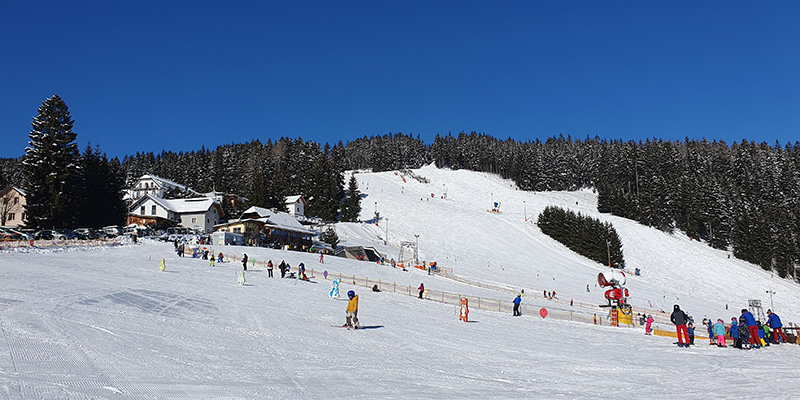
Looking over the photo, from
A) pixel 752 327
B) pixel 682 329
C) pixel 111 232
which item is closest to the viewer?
pixel 682 329

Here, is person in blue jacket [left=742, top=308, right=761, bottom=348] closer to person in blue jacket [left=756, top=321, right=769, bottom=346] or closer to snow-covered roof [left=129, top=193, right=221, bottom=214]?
person in blue jacket [left=756, top=321, right=769, bottom=346]

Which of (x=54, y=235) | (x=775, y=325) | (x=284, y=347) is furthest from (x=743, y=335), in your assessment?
(x=54, y=235)

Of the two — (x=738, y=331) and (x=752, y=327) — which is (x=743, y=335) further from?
(x=752, y=327)

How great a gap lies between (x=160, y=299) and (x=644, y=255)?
69.1 metres

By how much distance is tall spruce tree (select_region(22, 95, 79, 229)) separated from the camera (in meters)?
46.9

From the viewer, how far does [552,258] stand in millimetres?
64250

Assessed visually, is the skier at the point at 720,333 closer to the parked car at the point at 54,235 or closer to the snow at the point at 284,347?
the snow at the point at 284,347

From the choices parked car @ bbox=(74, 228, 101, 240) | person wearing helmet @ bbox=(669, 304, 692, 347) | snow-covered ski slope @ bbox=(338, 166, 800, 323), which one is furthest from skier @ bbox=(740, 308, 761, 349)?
parked car @ bbox=(74, 228, 101, 240)

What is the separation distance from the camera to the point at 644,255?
2825 inches

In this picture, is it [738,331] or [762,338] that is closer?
[738,331]

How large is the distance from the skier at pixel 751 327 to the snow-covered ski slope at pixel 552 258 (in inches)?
1114

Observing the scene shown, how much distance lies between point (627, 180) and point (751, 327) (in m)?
115

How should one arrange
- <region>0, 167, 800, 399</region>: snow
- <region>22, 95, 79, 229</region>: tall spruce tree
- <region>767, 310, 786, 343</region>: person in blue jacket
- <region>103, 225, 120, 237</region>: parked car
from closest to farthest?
<region>0, 167, 800, 399</region>: snow → <region>767, 310, 786, 343</region>: person in blue jacket → <region>103, 225, 120, 237</region>: parked car → <region>22, 95, 79, 229</region>: tall spruce tree

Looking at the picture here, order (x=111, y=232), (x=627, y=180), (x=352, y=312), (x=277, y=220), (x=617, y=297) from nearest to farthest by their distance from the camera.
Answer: (x=352, y=312) < (x=617, y=297) < (x=111, y=232) < (x=277, y=220) < (x=627, y=180)
